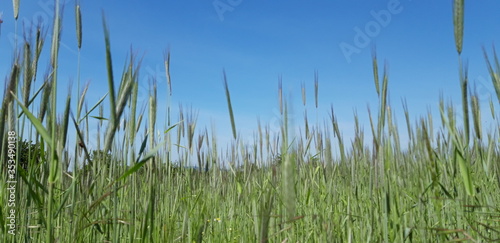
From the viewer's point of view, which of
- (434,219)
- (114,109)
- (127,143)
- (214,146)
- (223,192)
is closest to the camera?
(114,109)

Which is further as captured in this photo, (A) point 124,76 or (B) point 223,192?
(B) point 223,192

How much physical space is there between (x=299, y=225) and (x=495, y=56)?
3.32 feet

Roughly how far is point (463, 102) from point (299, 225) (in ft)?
3.35

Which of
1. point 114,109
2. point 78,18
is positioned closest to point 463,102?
point 114,109

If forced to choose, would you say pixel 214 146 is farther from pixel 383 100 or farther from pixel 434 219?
pixel 383 100

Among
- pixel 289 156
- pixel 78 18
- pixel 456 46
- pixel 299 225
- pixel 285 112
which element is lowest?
pixel 299 225

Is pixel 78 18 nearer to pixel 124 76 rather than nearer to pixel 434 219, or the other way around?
pixel 124 76

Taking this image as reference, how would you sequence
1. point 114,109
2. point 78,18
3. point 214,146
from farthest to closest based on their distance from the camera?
point 214,146, point 78,18, point 114,109

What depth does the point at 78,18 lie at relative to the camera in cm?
93

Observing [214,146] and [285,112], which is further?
[214,146]

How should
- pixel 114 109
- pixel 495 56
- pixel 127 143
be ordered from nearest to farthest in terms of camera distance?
1. pixel 114 109
2. pixel 127 143
3. pixel 495 56

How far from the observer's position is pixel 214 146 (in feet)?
8.25

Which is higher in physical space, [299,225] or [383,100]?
[383,100]

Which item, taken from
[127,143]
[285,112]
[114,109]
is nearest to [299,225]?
[285,112]
